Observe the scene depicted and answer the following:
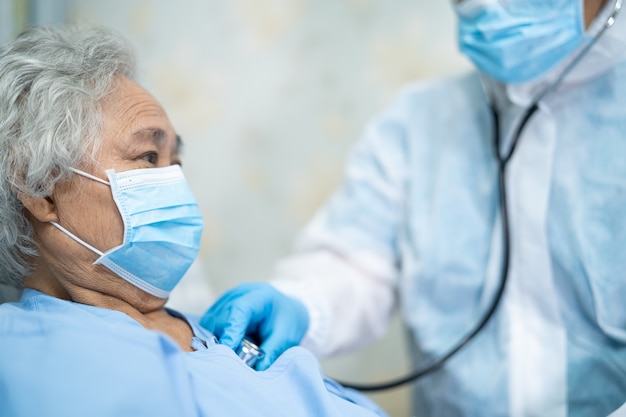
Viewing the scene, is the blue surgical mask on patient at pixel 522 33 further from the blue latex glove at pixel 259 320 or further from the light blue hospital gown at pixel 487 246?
the blue latex glove at pixel 259 320

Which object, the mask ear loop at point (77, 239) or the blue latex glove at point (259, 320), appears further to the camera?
the blue latex glove at point (259, 320)

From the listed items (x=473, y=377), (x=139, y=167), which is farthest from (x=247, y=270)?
(x=139, y=167)

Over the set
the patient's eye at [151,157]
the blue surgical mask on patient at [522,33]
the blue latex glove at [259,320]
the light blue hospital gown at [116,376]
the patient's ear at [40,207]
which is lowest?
the blue latex glove at [259,320]

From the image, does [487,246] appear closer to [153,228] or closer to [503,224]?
[503,224]

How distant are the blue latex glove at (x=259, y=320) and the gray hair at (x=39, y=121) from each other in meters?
0.31

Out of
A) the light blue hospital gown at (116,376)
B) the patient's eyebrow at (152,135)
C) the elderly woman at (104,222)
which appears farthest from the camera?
the patient's eyebrow at (152,135)

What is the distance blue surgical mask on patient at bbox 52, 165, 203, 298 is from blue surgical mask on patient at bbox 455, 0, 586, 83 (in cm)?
63

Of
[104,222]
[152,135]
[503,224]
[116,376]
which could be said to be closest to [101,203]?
[104,222]

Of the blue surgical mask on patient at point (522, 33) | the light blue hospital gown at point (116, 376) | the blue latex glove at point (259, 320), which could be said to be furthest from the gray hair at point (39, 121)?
the blue surgical mask on patient at point (522, 33)

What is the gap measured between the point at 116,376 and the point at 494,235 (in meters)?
0.85

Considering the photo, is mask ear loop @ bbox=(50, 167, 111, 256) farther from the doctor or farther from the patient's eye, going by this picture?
the doctor

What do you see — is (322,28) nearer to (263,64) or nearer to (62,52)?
(263,64)

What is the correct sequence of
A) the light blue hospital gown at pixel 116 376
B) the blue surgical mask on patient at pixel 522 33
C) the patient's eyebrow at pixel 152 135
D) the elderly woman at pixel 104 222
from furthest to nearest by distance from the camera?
the blue surgical mask on patient at pixel 522 33
the patient's eyebrow at pixel 152 135
the elderly woman at pixel 104 222
the light blue hospital gown at pixel 116 376

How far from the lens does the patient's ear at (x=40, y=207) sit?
84 cm
